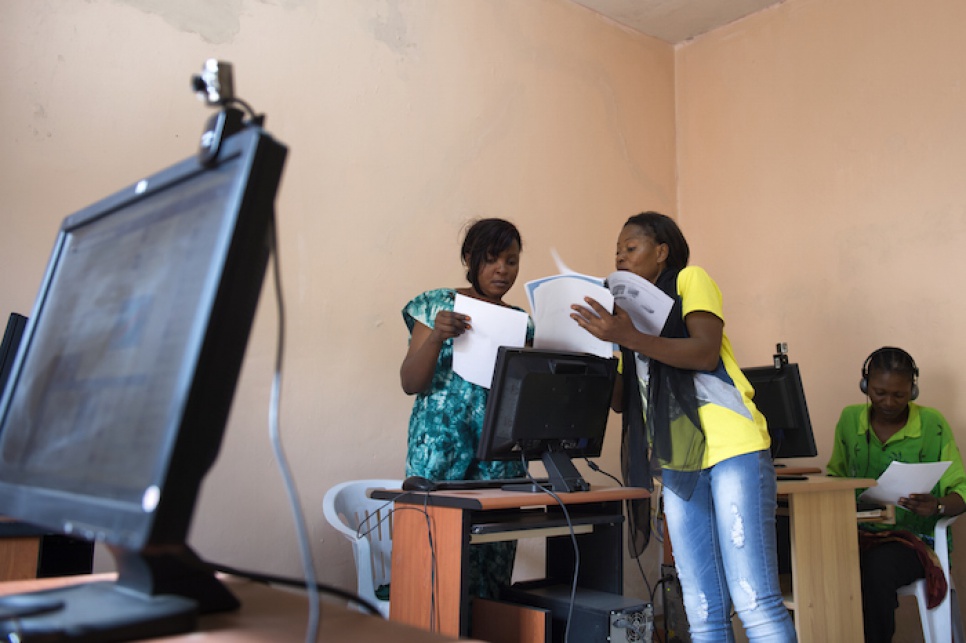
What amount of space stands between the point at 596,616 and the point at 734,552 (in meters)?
0.40

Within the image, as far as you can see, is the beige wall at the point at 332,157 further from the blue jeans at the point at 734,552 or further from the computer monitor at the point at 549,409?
the blue jeans at the point at 734,552

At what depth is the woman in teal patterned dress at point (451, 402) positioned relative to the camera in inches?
88.1

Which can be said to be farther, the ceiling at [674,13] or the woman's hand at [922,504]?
the ceiling at [674,13]

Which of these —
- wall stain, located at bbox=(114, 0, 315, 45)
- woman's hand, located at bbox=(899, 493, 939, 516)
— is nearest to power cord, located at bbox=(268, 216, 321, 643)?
wall stain, located at bbox=(114, 0, 315, 45)

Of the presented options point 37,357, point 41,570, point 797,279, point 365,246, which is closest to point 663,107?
point 797,279

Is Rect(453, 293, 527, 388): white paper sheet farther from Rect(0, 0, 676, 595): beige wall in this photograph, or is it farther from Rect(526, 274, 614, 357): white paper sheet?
Rect(0, 0, 676, 595): beige wall

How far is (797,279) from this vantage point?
12.9ft

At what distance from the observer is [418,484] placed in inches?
80.2

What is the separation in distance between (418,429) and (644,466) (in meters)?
0.64

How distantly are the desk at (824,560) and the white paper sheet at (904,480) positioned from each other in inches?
8.0

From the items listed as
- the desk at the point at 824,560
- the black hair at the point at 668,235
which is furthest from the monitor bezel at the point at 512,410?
the desk at the point at 824,560

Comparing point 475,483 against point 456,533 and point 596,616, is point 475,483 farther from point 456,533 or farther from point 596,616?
point 596,616

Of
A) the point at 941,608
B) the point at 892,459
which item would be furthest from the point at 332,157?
the point at 941,608

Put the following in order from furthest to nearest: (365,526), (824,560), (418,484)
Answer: (365,526)
(824,560)
(418,484)
